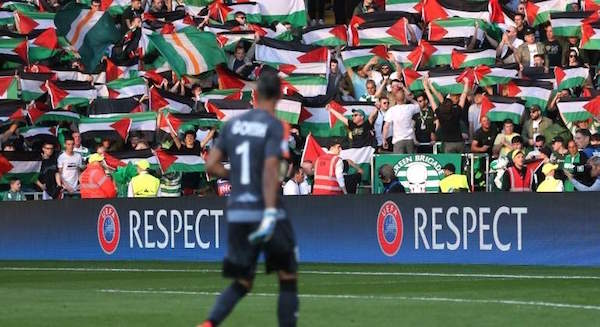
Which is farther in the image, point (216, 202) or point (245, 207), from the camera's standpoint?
point (216, 202)

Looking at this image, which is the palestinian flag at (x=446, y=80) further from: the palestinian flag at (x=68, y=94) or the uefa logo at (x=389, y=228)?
the palestinian flag at (x=68, y=94)

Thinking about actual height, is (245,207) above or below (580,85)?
above

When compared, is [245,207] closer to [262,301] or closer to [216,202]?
[262,301]

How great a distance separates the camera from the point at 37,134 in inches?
1260

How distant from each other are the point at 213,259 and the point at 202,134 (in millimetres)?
4530

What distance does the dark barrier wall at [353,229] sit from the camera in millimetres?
23219

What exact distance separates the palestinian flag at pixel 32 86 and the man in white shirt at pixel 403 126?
9.29 meters

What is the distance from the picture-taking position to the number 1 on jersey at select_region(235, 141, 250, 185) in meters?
10.9

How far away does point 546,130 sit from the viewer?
87.7 ft

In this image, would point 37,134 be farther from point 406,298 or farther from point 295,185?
point 406,298

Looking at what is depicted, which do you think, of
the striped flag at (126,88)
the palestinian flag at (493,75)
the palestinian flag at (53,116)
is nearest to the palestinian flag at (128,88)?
the striped flag at (126,88)

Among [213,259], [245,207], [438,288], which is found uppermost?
[245,207]

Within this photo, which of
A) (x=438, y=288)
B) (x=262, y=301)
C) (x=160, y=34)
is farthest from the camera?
(x=160, y=34)

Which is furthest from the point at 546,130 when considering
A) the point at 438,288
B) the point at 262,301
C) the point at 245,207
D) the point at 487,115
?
the point at 245,207
